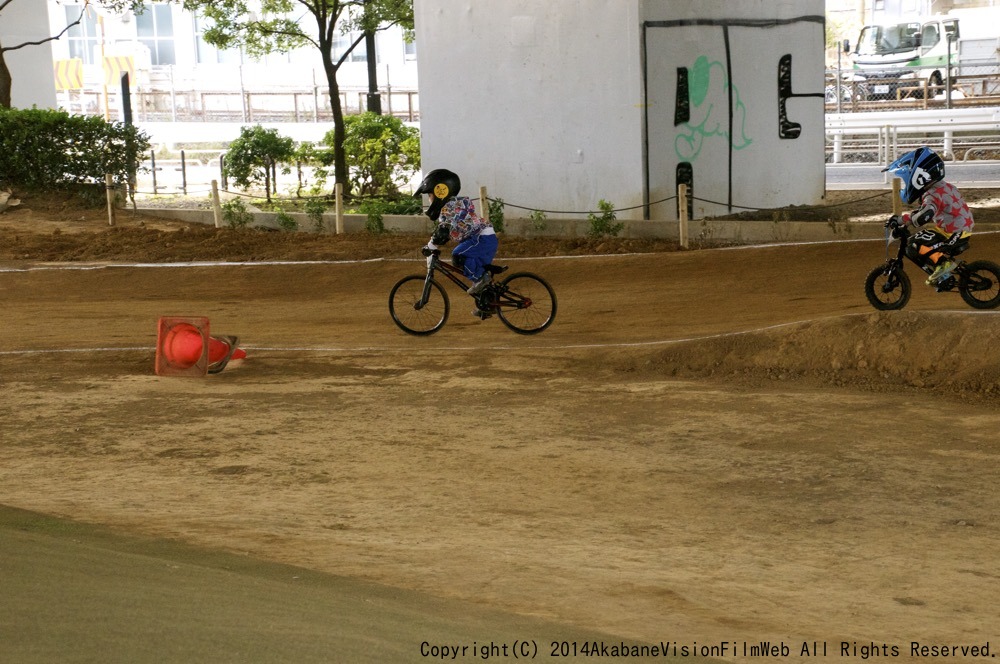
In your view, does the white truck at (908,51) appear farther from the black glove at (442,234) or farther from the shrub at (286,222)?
the black glove at (442,234)

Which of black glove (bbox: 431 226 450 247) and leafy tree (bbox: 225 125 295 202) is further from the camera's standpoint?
leafy tree (bbox: 225 125 295 202)

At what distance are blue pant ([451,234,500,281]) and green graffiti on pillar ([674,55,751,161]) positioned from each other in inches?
311

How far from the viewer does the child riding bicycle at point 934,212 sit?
441 inches

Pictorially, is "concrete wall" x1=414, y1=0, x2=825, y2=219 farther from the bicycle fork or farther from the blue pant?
the blue pant

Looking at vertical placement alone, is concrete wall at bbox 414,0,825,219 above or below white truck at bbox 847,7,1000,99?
below

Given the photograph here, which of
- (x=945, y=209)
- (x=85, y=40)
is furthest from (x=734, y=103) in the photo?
(x=85, y=40)

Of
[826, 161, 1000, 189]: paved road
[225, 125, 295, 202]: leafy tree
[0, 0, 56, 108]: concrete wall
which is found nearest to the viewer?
[826, 161, 1000, 189]: paved road

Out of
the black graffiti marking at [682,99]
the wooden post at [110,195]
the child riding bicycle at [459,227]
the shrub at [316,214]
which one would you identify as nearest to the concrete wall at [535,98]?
the black graffiti marking at [682,99]

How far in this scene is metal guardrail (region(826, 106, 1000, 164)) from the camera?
25.7 m

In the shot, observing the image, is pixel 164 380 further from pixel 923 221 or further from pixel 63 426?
pixel 923 221

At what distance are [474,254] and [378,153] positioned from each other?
12389 millimetres

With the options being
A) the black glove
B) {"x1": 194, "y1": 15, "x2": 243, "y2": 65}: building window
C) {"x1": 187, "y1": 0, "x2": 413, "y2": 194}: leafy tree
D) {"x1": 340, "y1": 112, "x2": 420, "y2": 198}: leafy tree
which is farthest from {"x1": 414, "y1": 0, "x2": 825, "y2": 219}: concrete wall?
{"x1": 194, "y1": 15, "x2": 243, "y2": 65}: building window

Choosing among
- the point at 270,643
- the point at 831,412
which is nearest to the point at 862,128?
the point at 831,412

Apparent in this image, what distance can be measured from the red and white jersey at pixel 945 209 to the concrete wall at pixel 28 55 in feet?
89.0
